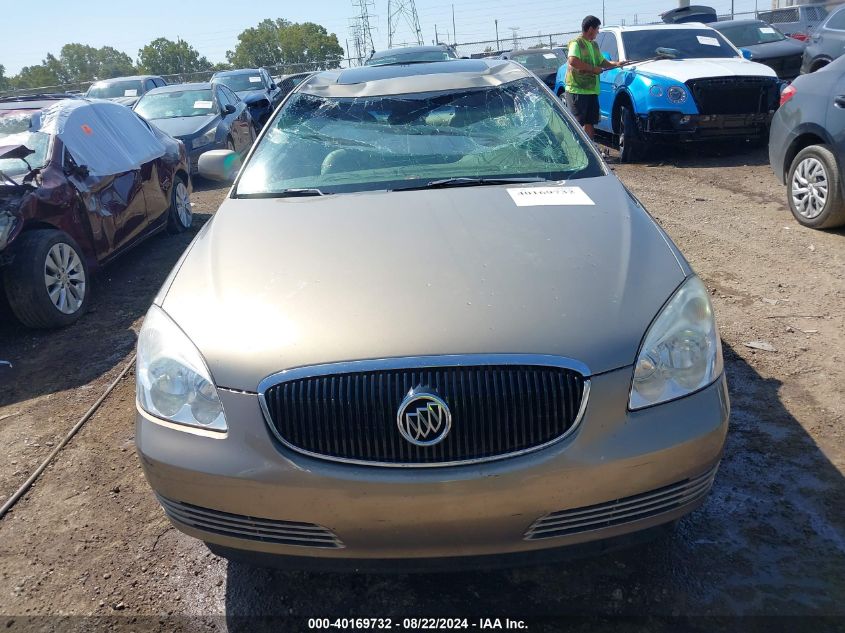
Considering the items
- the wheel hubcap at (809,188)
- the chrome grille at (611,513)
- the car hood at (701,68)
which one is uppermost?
the car hood at (701,68)

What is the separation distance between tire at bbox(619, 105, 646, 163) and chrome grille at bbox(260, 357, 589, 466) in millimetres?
8245

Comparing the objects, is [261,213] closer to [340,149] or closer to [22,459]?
[340,149]

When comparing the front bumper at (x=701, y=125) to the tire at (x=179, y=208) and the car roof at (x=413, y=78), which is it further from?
the tire at (x=179, y=208)

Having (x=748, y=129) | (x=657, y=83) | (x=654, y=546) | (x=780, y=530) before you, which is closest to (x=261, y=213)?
(x=654, y=546)

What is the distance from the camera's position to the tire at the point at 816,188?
5.75 m

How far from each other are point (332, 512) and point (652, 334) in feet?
3.52

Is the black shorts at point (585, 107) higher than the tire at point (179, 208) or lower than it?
higher

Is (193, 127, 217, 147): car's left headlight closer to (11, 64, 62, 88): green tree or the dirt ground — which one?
the dirt ground

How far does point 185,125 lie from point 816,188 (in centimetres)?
892

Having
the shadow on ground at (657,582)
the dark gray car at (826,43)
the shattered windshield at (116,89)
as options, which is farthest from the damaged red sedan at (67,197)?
the shattered windshield at (116,89)

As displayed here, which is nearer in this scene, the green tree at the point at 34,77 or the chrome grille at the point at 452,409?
the chrome grille at the point at 452,409

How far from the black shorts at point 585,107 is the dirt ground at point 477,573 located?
5305 millimetres

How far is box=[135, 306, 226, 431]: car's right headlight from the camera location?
2.12 meters

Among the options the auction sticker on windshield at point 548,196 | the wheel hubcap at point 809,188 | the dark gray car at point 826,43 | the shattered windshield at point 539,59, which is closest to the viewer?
the auction sticker on windshield at point 548,196
